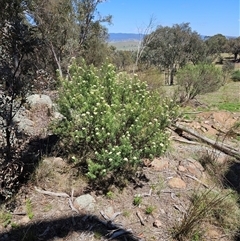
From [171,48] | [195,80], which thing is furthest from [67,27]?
[171,48]

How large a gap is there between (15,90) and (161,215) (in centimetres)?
258

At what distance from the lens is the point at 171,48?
90.0 ft

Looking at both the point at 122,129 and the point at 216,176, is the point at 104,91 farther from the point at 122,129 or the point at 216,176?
the point at 216,176

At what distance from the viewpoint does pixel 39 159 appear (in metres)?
4.28

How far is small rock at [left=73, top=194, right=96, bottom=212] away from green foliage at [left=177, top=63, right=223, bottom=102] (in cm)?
979

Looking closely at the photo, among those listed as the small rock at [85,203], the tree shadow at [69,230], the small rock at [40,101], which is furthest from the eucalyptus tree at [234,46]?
the tree shadow at [69,230]

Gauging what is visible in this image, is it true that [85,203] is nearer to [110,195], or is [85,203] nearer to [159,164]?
[110,195]

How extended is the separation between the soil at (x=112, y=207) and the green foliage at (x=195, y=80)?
27.9 ft

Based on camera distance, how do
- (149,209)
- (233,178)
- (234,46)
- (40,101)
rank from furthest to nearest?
(234,46) < (40,101) < (233,178) < (149,209)

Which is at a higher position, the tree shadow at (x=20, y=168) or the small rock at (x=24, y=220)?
the tree shadow at (x=20, y=168)

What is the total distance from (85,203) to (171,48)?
25837 mm

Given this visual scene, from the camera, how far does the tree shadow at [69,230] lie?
3.20m

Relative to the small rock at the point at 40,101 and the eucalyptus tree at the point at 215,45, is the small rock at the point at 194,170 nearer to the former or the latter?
the small rock at the point at 40,101

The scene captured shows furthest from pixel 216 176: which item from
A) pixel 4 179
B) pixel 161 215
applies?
pixel 4 179
